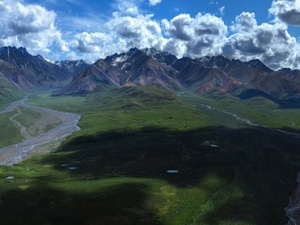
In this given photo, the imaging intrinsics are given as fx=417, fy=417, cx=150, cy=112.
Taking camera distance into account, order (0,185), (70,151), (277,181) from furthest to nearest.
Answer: (70,151), (277,181), (0,185)

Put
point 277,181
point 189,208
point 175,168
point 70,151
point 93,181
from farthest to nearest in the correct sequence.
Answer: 1. point 70,151
2. point 175,168
3. point 277,181
4. point 93,181
5. point 189,208

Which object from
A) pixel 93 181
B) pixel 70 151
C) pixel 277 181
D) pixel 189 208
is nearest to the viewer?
pixel 189 208

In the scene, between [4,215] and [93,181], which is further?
[93,181]

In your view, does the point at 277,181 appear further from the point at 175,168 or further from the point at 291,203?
the point at 175,168

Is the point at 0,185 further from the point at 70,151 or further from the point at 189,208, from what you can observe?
the point at 70,151

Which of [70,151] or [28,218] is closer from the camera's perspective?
[28,218]

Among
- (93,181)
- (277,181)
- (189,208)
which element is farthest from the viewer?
(277,181)

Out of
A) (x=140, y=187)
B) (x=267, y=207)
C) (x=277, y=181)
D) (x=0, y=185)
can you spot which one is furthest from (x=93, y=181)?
(x=277, y=181)

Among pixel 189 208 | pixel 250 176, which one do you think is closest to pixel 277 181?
pixel 250 176
